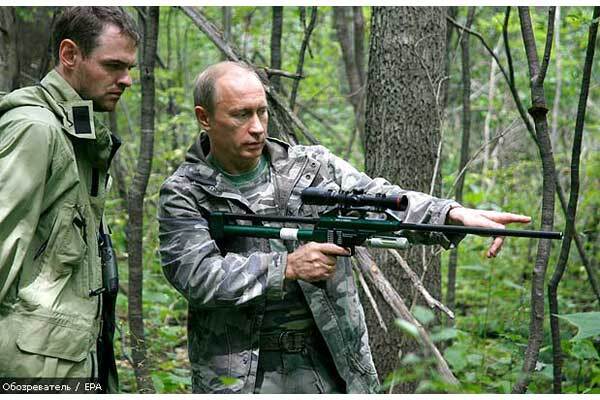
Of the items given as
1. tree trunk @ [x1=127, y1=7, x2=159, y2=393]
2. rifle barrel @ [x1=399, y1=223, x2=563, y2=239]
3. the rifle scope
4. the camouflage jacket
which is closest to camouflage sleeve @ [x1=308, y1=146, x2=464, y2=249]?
the camouflage jacket

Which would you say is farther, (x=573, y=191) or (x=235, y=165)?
(x=573, y=191)

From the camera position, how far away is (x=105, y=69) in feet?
10.3

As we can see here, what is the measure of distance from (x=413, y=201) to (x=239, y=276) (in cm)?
80

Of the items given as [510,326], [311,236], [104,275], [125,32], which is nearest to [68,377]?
[104,275]

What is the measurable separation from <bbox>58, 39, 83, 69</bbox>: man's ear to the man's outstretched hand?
5.41 feet

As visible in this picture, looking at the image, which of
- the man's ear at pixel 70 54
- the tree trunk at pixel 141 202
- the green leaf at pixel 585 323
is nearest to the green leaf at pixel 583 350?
the green leaf at pixel 585 323

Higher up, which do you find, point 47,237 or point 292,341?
point 47,237

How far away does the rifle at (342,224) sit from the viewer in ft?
9.88

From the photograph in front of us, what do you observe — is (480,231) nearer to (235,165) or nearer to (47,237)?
(235,165)

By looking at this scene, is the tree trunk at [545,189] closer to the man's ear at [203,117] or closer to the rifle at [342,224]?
the rifle at [342,224]

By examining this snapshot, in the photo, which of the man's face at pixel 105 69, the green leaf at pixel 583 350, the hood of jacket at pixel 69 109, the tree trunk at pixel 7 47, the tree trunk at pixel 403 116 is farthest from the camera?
the green leaf at pixel 583 350

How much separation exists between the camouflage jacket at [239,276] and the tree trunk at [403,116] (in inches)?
61.0

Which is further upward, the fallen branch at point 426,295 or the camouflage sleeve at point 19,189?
the camouflage sleeve at point 19,189

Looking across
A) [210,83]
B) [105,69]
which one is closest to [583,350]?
[210,83]
